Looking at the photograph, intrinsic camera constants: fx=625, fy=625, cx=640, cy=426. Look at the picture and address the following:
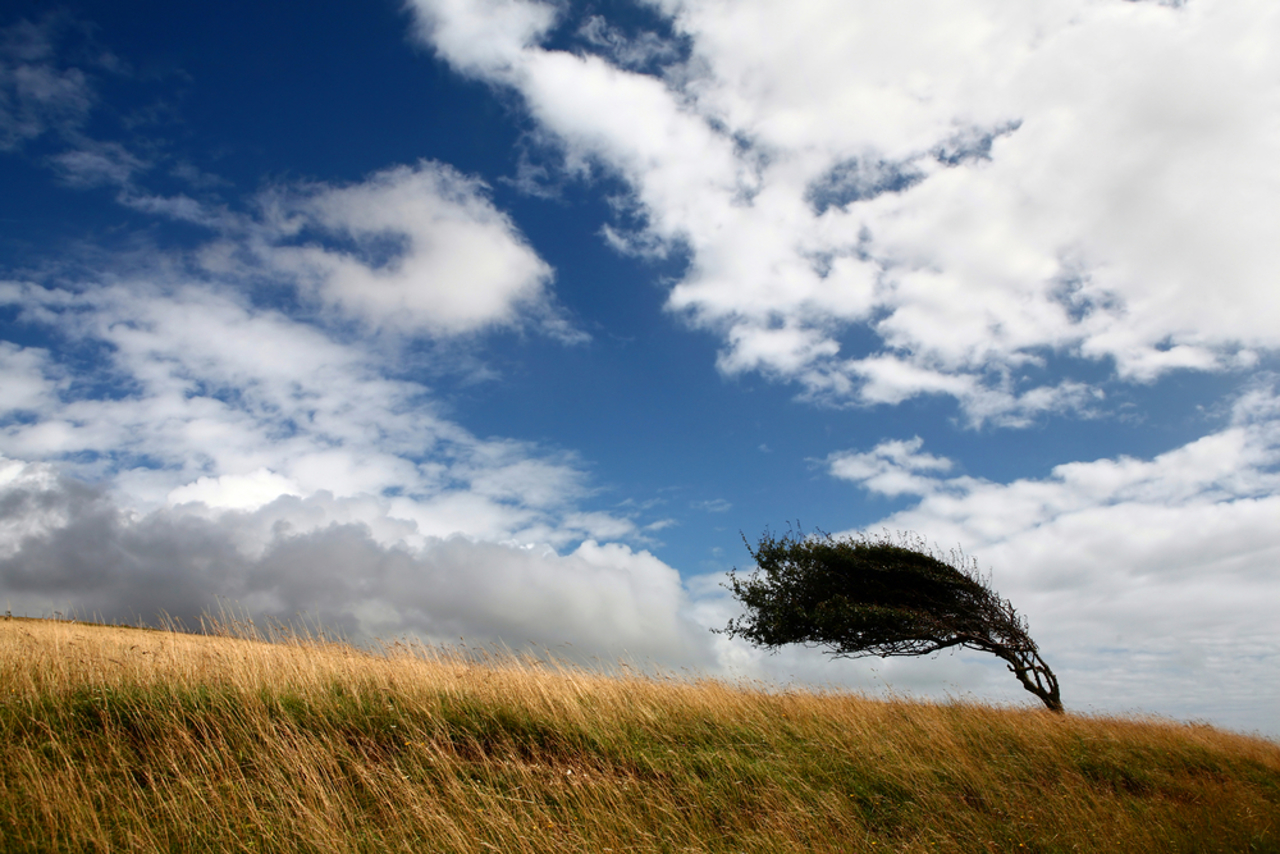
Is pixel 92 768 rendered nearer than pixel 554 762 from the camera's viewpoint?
Yes

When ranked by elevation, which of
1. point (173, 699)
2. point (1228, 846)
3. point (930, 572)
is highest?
point (930, 572)

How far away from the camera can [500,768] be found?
28.8ft

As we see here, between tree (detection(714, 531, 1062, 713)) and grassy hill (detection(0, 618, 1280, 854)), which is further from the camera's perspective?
tree (detection(714, 531, 1062, 713))

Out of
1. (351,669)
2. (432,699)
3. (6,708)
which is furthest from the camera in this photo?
(351,669)

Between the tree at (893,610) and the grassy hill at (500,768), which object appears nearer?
the grassy hill at (500,768)

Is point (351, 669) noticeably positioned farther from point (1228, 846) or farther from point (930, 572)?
point (930, 572)

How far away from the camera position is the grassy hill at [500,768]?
674 cm

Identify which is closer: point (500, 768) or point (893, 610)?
point (500, 768)

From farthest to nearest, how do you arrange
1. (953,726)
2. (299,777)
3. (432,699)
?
(953,726) → (432,699) → (299,777)

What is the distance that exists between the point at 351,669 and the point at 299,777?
3.33 metres

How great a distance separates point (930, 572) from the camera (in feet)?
65.7

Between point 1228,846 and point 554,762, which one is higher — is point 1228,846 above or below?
below

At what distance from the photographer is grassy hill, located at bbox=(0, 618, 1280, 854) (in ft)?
22.1

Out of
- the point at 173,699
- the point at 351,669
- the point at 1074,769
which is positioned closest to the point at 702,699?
the point at 351,669
